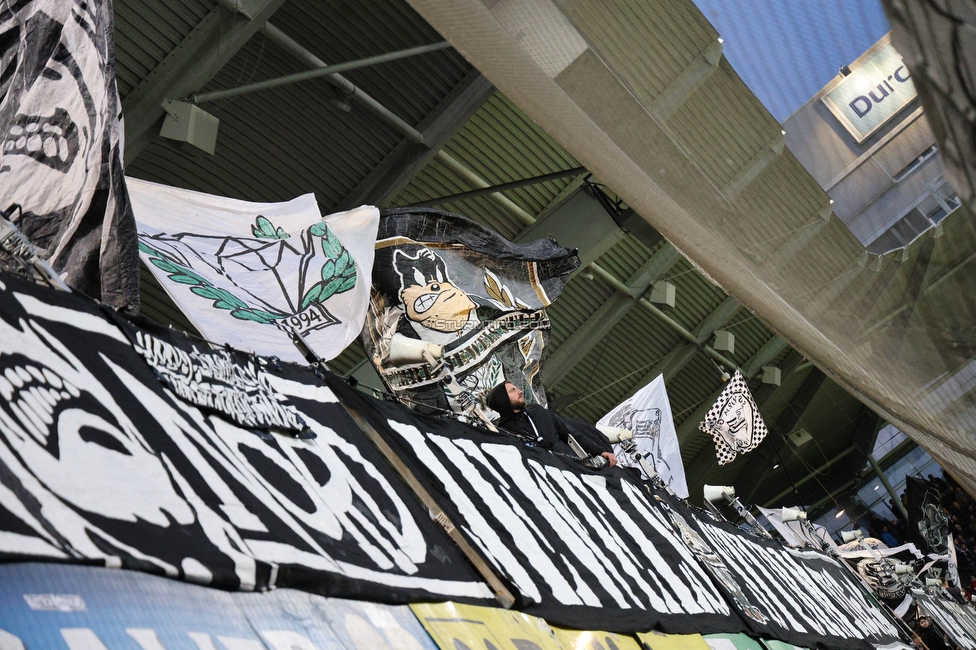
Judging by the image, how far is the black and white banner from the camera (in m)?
4.06

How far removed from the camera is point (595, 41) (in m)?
1.63

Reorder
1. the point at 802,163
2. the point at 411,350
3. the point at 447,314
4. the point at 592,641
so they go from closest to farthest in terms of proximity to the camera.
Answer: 1. the point at 802,163
2. the point at 592,641
3. the point at 411,350
4. the point at 447,314

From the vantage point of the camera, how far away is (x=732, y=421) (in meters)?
14.2

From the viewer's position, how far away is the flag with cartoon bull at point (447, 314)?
690cm

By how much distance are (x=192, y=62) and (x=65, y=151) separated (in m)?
5.86

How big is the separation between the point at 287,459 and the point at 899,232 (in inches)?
100

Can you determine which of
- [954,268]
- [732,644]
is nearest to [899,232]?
[954,268]

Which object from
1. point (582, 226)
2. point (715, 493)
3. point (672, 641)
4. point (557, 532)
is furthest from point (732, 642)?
point (582, 226)

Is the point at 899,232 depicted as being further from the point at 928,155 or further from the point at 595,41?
the point at 595,41

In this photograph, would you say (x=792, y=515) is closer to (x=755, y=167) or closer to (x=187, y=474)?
(x=187, y=474)

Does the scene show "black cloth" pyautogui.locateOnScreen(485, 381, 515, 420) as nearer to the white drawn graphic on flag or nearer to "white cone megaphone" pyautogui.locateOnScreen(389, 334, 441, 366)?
"white cone megaphone" pyautogui.locateOnScreen(389, 334, 441, 366)

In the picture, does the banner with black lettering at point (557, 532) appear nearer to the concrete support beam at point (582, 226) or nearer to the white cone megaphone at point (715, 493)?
the white cone megaphone at point (715, 493)

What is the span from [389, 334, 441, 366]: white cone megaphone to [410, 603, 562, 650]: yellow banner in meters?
2.97

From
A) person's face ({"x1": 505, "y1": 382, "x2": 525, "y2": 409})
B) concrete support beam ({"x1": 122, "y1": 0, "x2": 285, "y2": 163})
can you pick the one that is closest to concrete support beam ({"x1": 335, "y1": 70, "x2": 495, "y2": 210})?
concrete support beam ({"x1": 122, "y1": 0, "x2": 285, "y2": 163})
